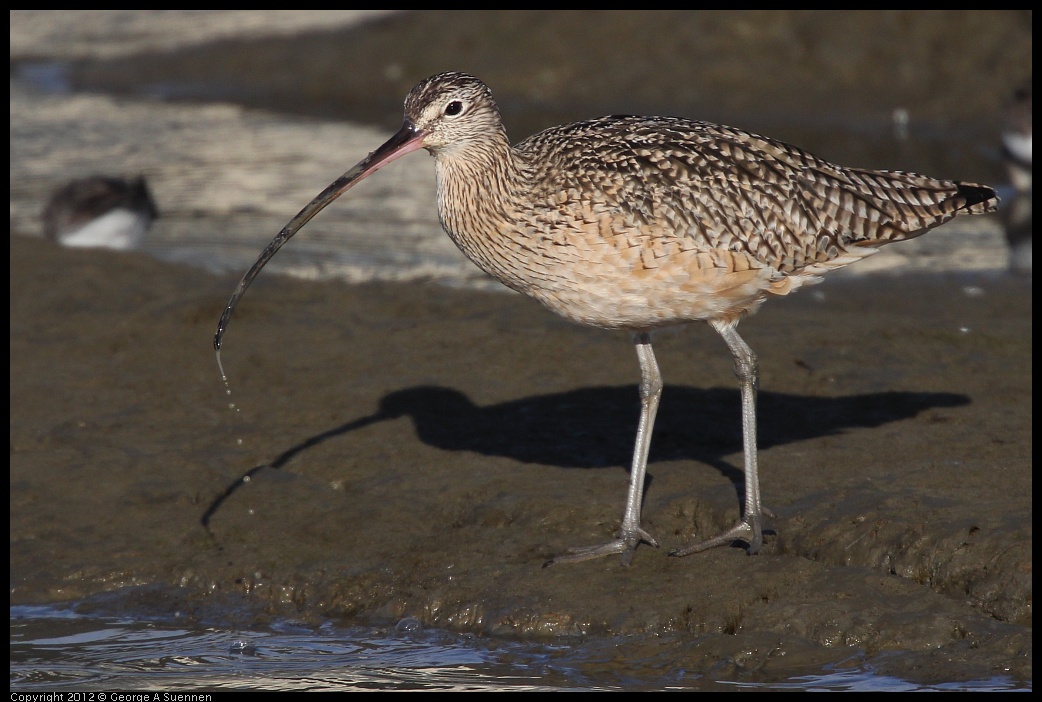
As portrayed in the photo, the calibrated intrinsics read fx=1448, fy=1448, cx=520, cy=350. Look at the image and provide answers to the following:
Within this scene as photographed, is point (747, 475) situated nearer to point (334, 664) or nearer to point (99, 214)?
point (334, 664)

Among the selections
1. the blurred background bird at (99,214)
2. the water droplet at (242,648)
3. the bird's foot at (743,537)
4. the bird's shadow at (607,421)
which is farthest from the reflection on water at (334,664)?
the blurred background bird at (99,214)

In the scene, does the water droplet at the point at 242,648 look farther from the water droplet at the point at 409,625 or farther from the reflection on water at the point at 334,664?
the water droplet at the point at 409,625

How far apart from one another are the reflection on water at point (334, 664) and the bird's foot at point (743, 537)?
27.0 inches

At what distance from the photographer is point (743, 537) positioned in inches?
238

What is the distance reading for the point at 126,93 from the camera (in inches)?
790

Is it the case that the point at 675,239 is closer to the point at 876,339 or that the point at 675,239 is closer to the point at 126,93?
the point at 876,339

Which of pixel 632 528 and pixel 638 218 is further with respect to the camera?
pixel 632 528

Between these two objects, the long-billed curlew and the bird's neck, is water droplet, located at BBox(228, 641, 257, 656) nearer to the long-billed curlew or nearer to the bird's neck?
the long-billed curlew

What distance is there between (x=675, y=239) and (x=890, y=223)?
3.90 ft

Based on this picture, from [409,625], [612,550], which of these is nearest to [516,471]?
[612,550]

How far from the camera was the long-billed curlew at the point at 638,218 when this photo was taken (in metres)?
5.96

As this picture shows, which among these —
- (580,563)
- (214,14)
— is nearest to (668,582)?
(580,563)

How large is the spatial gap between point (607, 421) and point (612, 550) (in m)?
1.54

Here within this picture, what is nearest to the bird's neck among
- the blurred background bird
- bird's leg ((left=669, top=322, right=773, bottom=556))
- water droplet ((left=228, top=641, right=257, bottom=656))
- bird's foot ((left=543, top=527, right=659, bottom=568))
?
bird's leg ((left=669, top=322, right=773, bottom=556))
